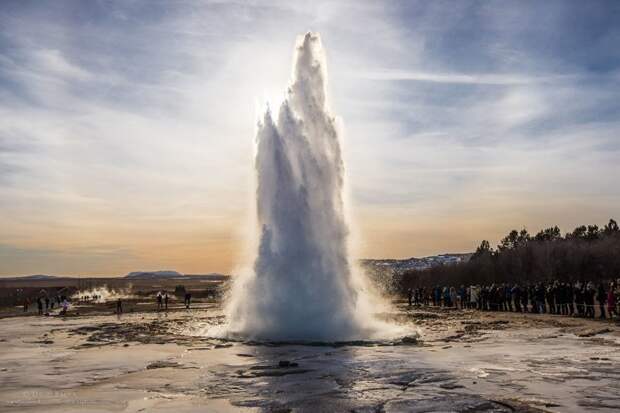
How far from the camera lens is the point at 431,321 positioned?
32.3m

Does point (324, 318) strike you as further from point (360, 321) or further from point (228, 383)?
point (228, 383)

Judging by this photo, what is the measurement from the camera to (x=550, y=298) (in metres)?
33.6

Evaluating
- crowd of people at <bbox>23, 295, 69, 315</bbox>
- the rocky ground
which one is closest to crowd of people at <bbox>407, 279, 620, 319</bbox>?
the rocky ground

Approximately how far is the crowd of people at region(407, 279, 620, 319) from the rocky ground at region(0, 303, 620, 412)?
20.3 feet

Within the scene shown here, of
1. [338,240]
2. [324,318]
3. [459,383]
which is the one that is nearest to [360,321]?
[324,318]

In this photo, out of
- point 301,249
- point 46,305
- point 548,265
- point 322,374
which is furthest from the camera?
point 548,265

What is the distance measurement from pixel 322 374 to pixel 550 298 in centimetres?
2230

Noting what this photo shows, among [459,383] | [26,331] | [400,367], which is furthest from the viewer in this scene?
[26,331]

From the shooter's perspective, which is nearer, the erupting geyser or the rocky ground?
the rocky ground

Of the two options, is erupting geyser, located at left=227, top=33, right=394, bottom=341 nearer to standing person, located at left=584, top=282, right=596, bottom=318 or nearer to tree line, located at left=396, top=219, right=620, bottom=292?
standing person, located at left=584, top=282, right=596, bottom=318

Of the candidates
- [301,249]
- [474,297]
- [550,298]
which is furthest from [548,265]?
[301,249]

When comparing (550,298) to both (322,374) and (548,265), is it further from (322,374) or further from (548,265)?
(548,265)

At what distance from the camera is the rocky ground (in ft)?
37.7

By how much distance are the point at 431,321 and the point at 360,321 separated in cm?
885
